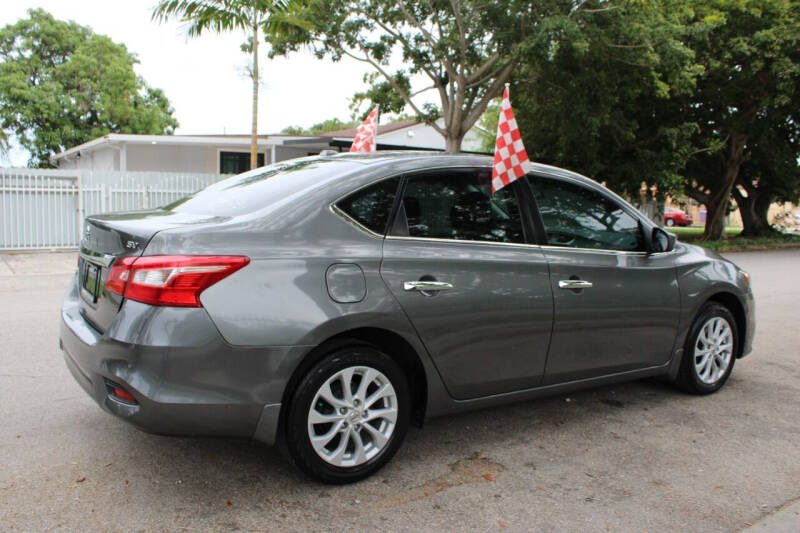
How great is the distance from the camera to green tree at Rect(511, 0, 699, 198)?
54.1ft

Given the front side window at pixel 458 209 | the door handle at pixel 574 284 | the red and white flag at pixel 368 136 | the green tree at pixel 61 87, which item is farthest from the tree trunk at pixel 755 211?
the green tree at pixel 61 87

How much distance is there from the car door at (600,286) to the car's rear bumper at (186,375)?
1747mm

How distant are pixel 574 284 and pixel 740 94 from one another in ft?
71.2

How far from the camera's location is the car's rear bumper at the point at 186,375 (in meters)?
2.82

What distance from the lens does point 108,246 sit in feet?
10.5

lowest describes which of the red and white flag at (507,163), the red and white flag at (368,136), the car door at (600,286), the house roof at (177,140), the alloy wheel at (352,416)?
the alloy wheel at (352,416)

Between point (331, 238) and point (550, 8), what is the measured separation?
48.2 ft

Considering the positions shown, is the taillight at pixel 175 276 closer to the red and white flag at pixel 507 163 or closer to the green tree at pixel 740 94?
the red and white flag at pixel 507 163

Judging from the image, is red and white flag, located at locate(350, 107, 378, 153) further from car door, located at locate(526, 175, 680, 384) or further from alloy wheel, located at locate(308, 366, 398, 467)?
alloy wheel, located at locate(308, 366, 398, 467)

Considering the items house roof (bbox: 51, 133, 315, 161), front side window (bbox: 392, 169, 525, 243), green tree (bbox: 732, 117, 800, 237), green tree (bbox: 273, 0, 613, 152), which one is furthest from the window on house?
front side window (bbox: 392, 169, 525, 243)

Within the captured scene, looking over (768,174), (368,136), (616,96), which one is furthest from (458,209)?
(768,174)

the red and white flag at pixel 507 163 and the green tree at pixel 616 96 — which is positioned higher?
the green tree at pixel 616 96

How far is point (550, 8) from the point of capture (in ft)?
52.4

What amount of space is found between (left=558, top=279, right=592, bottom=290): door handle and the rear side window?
1153 millimetres
